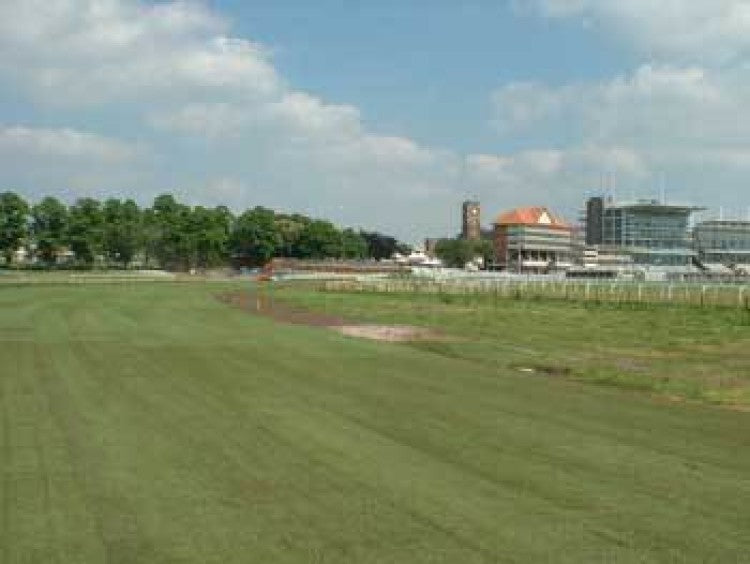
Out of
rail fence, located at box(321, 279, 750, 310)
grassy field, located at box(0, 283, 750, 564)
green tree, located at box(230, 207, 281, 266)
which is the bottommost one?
rail fence, located at box(321, 279, 750, 310)

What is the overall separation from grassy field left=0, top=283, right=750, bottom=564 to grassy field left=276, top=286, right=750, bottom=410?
205cm

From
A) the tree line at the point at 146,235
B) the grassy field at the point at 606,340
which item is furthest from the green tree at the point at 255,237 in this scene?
the grassy field at the point at 606,340

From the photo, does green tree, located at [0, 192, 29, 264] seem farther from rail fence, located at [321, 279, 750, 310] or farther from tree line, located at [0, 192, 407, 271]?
rail fence, located at [321, 279, 750, 310]

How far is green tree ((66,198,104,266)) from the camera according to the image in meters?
150

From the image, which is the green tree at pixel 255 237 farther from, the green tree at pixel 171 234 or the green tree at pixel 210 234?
the green tree at pixel 171 234

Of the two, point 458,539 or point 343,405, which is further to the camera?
point 343,405

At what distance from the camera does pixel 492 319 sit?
46.3 metres

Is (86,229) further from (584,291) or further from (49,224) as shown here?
(584,291)

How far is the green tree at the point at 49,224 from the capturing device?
15062 cm

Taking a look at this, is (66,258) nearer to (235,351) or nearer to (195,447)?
(235,351)

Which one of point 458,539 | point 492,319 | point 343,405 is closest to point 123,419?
point 343,405

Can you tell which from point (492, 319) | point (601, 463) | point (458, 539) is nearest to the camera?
point (458, 539)

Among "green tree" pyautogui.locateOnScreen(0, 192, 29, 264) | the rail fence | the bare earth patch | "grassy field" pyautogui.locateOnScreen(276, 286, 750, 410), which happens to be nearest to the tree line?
"green tree" pyautogui.locateOnScreen(0, 192, 29, 264)

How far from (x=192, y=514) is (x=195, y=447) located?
11.3 feet
